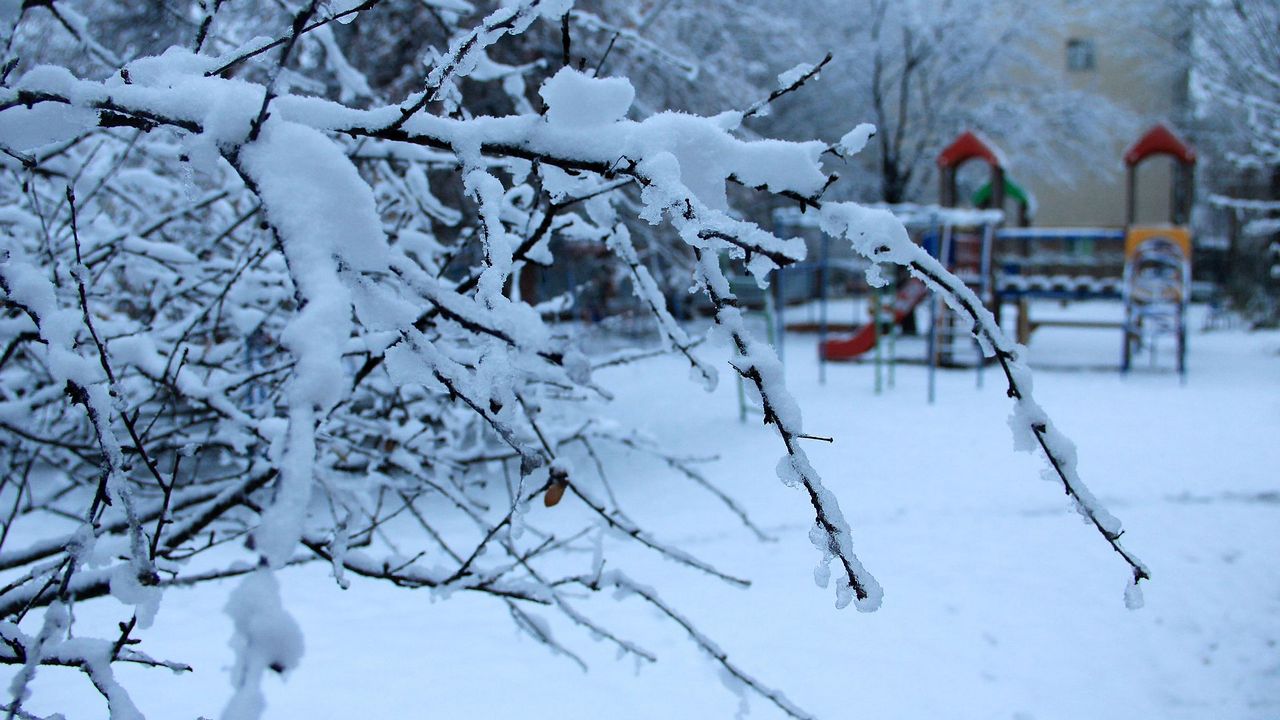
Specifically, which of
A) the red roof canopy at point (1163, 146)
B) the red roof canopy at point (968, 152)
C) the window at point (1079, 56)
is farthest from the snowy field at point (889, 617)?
the window at point (1079, 56)

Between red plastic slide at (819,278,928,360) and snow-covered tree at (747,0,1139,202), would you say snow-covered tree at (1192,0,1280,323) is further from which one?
red plastic slide at (819,278,928,360)

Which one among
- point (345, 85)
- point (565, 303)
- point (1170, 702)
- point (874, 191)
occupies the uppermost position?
point (874, 191)

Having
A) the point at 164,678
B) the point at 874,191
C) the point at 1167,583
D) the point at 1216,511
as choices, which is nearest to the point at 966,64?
the point at 874,191

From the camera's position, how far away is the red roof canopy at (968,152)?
10.5 meters

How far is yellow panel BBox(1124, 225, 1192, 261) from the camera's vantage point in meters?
9.41

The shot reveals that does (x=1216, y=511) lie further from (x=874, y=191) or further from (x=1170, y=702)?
(x=874, y=191)

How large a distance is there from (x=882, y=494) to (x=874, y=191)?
11.9 metres

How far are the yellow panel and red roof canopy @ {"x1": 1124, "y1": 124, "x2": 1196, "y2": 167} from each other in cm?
122

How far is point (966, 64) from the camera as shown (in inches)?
587

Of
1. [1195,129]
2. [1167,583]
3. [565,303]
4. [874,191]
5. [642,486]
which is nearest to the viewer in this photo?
[565,303]

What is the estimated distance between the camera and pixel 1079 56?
23.9 meters

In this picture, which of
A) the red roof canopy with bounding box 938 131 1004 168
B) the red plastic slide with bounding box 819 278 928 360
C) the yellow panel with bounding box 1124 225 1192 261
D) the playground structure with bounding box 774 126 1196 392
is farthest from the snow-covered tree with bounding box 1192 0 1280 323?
the red plastic slide with bounding box 819 278 928 360

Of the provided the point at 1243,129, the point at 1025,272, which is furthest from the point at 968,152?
the point at 1243,129

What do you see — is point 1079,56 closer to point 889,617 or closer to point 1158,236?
point 1158,236
